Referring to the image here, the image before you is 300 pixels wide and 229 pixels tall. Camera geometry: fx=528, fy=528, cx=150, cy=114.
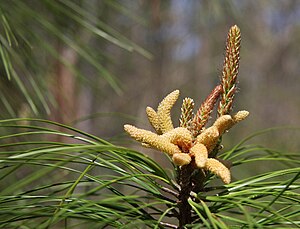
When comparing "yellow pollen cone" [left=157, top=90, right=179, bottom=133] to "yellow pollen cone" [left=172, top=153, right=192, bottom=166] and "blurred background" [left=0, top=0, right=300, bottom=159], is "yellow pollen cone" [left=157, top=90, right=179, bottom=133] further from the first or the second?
"blurred background" [left=0, top=0, right=300, bottom=159]

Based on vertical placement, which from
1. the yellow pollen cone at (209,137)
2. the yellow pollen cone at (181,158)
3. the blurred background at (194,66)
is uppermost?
the blurred background at (194,66)

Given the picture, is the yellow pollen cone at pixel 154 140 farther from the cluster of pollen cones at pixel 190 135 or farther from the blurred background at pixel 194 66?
the blurred background at pixel 194 66

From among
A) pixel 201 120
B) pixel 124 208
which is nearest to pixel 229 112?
Result: pixel 201 120

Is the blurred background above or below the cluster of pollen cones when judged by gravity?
above

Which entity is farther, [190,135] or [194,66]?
[194,66]

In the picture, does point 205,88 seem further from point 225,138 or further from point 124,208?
point 124,208

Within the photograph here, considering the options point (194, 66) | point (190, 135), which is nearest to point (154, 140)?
point (190, 135)

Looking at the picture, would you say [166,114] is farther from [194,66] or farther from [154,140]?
[194,66]

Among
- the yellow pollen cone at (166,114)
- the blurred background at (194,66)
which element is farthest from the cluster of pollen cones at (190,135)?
the blurred background at (194,66)

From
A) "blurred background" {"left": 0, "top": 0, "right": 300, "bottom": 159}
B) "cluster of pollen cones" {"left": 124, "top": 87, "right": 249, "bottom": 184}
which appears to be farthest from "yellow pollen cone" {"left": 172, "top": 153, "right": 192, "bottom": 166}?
"blurred background" {"left": 0, "top": 0, "right": 300, "bottom": 159}

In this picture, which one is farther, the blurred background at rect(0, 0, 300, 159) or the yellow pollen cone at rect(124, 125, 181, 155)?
the blurred background at rect(0, 0, 300, 159)

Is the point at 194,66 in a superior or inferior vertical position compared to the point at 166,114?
superior

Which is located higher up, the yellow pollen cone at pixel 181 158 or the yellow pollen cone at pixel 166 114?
the yellow pollen cone at pixel 166 114
